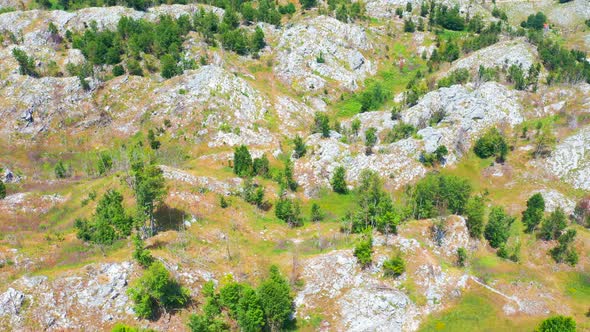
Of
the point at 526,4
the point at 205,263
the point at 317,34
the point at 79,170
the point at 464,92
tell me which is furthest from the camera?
the point at 526,4

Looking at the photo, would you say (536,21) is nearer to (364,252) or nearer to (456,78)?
(456,78)

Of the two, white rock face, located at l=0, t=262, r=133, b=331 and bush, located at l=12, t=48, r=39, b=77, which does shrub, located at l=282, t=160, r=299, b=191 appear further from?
bush, located at l=12, t=48, r=39, b=77

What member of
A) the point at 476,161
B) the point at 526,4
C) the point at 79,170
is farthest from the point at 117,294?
the point at 526,4

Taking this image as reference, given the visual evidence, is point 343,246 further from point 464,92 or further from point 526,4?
point 526,4

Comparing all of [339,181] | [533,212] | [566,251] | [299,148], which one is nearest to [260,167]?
[299,148]

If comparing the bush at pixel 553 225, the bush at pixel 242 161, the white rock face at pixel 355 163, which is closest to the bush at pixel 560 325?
the bush at pixel 553 225

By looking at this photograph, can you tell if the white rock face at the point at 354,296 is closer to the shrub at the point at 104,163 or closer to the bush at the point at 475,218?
the bush at the point at 475,218
